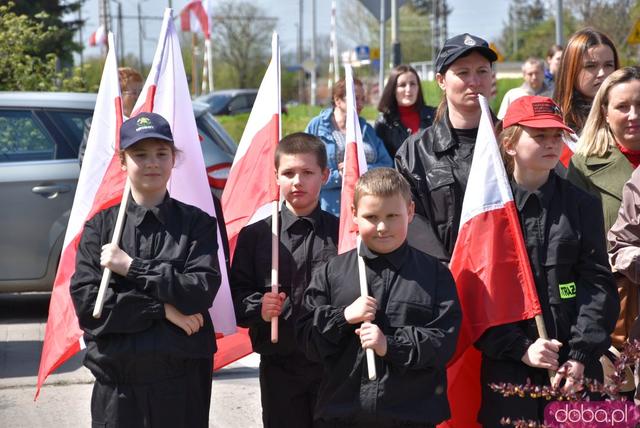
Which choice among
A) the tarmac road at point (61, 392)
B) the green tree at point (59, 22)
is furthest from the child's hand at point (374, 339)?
the green tree at point (59, 22)

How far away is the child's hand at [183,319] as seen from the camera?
398 centimetres

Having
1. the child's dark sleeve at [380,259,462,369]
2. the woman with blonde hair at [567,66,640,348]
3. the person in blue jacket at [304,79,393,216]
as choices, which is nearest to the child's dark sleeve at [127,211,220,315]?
the child's dark sleeve at [380,259,462,369]

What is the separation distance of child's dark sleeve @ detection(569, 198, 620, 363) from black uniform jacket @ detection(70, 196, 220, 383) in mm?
1406

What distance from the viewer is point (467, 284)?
13.4 ft

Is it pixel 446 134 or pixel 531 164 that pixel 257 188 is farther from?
pixel 531 164

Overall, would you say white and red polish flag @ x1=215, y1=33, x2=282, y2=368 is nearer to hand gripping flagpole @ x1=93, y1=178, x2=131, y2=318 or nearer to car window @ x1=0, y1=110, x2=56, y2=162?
hand gripping flagpole @ x1=93, y1=178, x2=131, y2=318

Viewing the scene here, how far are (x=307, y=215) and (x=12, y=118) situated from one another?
4.59 metres

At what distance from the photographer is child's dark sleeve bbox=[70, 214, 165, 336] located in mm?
3949

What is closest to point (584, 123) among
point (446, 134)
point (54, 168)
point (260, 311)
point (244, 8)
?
point (446, 134)

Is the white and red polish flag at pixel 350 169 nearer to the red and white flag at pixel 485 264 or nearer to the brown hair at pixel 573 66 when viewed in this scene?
the red and white flag at pixel 485 264

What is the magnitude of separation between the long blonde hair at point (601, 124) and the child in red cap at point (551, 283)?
623 mm

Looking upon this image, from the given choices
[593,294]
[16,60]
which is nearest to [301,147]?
[593,294]

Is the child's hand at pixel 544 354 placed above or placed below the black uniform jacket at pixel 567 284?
below

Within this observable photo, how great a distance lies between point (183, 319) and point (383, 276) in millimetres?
818
